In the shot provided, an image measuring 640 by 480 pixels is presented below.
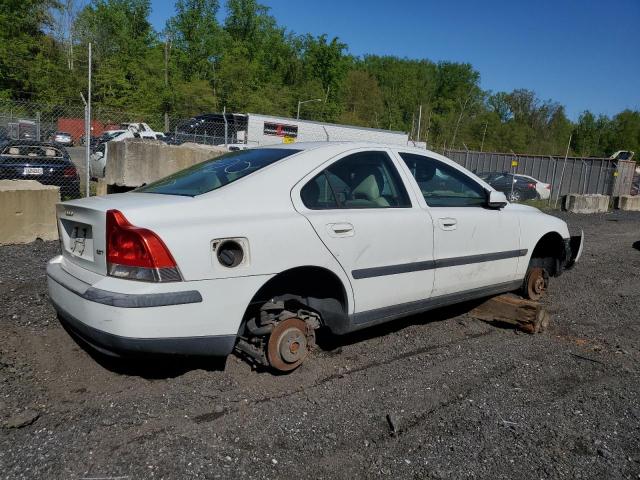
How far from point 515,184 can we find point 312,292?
20.6m

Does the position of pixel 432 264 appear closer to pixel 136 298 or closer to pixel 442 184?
pixel 442 184


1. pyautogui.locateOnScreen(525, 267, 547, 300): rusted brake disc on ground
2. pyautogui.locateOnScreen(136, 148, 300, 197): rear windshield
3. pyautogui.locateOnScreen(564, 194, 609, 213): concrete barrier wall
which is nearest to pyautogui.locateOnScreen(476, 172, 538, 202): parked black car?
pyautogui.locateOnScreen(564, 194, 609, 213): concrete barrier wall

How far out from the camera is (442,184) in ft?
14.9

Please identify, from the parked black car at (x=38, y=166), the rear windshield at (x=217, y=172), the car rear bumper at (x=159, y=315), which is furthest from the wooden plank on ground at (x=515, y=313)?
the parked black car at (x=38, y=166)

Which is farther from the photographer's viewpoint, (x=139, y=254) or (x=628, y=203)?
(x=628, y=203)

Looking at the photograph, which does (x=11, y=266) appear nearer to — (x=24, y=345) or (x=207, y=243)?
(x=24, y=345)

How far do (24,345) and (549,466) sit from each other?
3571 mm

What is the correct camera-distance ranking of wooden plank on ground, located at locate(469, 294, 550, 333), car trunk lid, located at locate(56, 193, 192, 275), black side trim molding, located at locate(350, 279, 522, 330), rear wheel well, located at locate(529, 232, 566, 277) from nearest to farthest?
car trunk lid, located at locate(56, 193, 192, 275) < black side trim molding, located at locate(350, 279, 522, 330) < wooden plank on ground, located at locate(469, 294, 550, 333) < rear wheel well, located at locate(529, 232, 566, 277)

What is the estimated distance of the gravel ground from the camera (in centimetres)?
274

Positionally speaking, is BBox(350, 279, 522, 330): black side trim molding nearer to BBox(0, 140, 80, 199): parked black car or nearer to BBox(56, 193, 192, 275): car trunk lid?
BBox(56, 193, 192, 275): car trunk lid

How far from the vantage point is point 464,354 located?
4.34m

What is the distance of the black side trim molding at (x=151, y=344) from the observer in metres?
2.93

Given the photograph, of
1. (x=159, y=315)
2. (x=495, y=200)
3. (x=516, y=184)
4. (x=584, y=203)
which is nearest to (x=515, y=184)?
(x=516, y=184)

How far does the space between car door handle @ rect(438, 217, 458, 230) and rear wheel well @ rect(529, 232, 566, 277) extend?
1.73 metres
